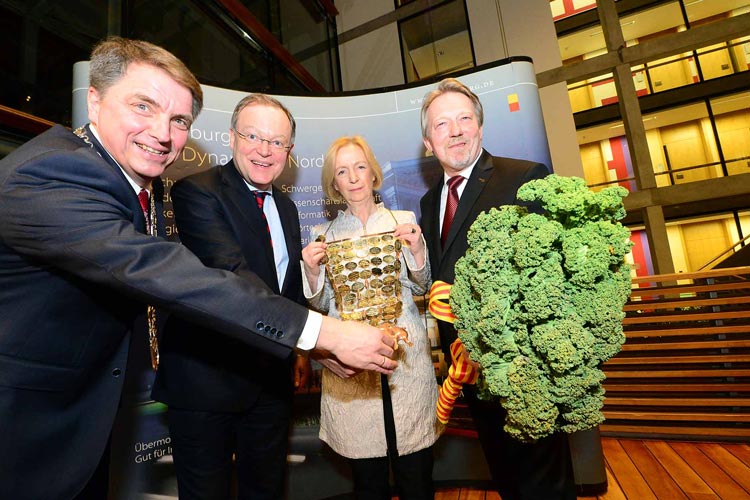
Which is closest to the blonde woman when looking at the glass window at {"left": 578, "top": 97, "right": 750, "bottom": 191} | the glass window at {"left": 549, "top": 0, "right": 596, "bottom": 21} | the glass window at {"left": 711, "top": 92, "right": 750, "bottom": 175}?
the glass window at {"left": 578, "top": 97, "right": 750, "bottom": 191}

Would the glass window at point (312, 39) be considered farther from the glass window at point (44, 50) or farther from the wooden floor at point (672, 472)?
the wooden floor at point (672, 472)

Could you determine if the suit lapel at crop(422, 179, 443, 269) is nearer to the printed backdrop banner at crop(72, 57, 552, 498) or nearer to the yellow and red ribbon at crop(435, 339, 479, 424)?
the yellow and red ribbon at crop(435, 339, 479, 424)

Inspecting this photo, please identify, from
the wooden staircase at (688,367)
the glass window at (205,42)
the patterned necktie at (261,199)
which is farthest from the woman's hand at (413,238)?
the wooden staircase at (688,367)

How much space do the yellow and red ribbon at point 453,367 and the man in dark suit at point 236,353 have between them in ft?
2.31

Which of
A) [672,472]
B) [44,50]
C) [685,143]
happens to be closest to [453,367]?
[672,472]

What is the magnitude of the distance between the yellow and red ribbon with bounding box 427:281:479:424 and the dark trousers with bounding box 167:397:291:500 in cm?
83

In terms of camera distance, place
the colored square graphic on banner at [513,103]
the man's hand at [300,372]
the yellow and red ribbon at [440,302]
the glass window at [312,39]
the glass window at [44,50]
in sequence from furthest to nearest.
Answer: the glass window at [312,39] < the colored square graphic on banner at [513,103] < the glass window at [44,50] < the man's hand at [300,372] < the yellow and red ribbon at [440,302]

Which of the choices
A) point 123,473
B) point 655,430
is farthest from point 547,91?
point 123,473

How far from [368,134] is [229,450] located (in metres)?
2.23

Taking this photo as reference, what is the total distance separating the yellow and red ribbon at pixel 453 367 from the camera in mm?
973

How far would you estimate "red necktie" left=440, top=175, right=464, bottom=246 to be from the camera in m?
1.59

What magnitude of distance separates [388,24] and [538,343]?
6.14 meters

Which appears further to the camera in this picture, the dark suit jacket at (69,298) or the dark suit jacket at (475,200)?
the dark suit jacket at (475,200)

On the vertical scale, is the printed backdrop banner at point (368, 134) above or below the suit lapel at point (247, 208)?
above
